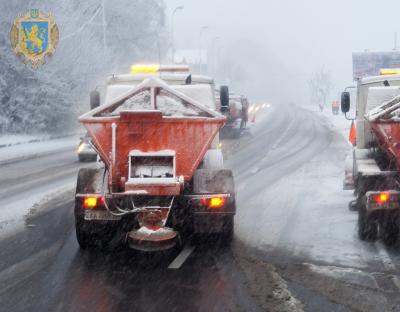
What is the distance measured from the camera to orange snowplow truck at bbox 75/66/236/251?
6.58 metres

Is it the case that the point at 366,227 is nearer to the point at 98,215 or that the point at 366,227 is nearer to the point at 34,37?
the point at 98,215

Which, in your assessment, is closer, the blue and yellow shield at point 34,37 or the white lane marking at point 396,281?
the white lane marking at point 396,281

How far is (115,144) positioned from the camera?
22.3 feet

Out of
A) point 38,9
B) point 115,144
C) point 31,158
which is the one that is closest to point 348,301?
point 115,144

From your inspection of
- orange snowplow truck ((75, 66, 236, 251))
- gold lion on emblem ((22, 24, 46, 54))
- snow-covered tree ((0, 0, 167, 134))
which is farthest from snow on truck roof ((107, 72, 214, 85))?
snow-covered tree ((0, 0, 167, 134))

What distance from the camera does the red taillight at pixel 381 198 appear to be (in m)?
7.00

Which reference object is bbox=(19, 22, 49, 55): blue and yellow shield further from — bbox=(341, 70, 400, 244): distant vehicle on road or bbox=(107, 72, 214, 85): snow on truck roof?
bbox=(341, 70, 400, 244): distant vehicle on road

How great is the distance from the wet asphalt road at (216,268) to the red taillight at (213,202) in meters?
0.59

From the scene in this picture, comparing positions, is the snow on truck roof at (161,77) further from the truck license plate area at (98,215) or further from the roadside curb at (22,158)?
the roadside curb at (22,158)

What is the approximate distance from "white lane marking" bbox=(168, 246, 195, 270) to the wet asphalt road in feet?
0.29

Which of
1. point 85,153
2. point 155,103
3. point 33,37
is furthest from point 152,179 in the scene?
point 33,37

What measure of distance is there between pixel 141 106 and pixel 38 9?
24.7 metres

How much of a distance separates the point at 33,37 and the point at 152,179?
2339 cm

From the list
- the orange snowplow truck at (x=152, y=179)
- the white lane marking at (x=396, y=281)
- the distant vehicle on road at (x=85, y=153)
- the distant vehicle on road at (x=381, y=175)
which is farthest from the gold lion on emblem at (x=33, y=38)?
the white lane marking at (x=396, y=281)
